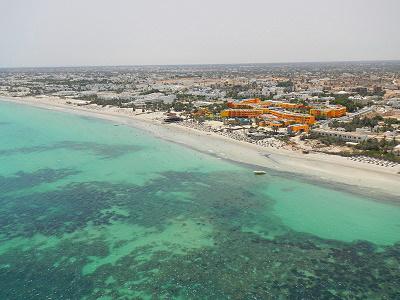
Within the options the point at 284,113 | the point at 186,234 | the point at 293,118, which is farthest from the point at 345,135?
the point at 186,234

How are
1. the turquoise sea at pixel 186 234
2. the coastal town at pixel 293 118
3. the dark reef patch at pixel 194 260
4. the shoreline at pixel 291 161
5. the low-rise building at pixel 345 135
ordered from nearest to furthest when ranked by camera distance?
the dark reef patch at pixel 194 260, the turquoise sea at pixel 186 234, the shoreline at pixel 291 161, the coastal town at pixel 293 118, the low-rise building at pixel 345 135

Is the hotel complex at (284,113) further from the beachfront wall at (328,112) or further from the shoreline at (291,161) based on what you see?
the shoreline at (291,161)

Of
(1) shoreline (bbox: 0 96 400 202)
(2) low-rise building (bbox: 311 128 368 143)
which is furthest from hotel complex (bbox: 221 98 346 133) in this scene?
(1) shoreline (bbox: 0 96 400 202)

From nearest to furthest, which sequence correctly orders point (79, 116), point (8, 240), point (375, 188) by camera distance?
point (8, 240) → point (375, 188) → point (79, 116)

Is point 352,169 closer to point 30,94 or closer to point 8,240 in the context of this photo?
point 8,240

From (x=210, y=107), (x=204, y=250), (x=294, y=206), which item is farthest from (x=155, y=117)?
(x=204, y=250)

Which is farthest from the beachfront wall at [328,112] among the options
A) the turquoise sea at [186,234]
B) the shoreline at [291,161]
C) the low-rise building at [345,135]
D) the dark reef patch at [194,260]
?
the dark reef patch at [194,260]
